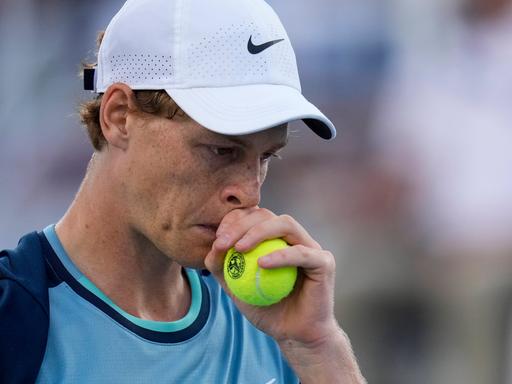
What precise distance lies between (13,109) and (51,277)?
4.61 meters

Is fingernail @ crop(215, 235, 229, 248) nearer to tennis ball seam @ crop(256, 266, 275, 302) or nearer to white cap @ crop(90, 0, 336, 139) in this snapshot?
tennis ball seam @ crop(256, 266, 275, 302)

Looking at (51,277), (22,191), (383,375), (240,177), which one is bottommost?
(383,375)

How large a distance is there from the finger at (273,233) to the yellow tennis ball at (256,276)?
30mm


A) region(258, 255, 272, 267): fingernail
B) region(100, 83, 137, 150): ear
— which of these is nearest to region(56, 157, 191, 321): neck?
region(100, 83, 137, 150): ear

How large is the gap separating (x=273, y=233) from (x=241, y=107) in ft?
1.16

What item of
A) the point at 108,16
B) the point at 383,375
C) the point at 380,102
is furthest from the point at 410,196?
the point at 108,16

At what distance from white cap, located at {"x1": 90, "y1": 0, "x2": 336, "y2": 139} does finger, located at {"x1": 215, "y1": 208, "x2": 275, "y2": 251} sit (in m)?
0.27

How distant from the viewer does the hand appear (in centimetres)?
266

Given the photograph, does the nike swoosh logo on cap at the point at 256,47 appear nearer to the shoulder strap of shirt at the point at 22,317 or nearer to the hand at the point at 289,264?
the hand at the point at 289,264

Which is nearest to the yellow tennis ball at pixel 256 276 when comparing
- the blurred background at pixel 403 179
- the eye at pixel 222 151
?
the eye at pixel 222 151

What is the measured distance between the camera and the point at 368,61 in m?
6.80

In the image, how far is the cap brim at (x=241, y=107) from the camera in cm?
262

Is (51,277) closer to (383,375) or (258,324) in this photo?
(258,324)

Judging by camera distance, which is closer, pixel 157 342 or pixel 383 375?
pixel 157 342
